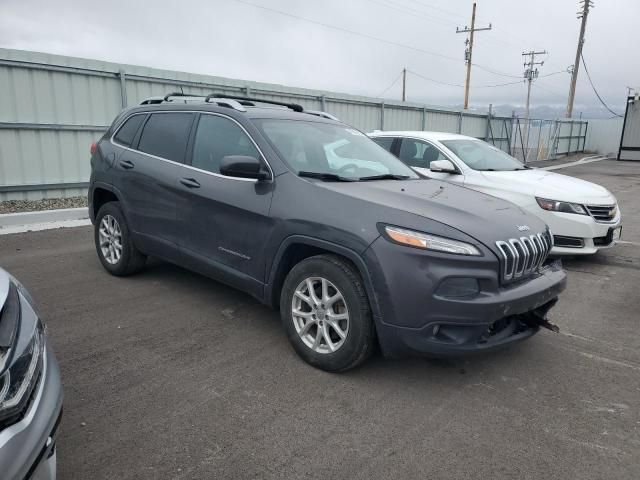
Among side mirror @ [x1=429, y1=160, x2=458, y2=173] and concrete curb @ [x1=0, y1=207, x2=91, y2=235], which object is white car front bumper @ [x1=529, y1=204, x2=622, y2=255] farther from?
concrete curb @ [x1=0, y1=207, x2=91, y2=235]

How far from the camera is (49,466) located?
5.97 ft

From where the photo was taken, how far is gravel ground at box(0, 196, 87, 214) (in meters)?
7.84

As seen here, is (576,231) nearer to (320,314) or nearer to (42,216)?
(320,314)

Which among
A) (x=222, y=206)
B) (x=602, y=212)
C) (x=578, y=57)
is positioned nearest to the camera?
(x=222, y=206)

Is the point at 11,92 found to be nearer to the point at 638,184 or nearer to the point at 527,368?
the point at 527,368

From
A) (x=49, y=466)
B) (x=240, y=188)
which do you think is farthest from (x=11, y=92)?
(x=49, y=466)

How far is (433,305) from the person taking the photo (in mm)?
2832

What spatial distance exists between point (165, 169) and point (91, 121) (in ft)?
18.9

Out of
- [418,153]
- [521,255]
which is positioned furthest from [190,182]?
[418,153]

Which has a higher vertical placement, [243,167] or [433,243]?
[243,167]

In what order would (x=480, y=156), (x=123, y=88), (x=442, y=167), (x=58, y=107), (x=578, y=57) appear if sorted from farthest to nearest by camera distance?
(x=578, y=57)
(x=123, y=88)
(x=58, y=107)
(x=480, y=156)
(x=442, y=167)

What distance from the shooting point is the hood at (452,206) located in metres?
3.05

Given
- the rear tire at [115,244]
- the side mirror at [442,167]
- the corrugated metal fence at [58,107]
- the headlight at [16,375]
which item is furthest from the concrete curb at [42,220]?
the headlight at [16,375]

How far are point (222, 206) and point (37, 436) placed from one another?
7.54 feet
